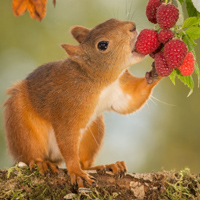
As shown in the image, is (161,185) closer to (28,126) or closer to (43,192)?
(43,192)

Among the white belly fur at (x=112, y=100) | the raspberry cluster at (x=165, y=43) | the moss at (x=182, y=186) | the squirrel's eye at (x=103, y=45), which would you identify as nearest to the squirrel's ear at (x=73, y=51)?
the squirrel's eye at (x=103, y=45)

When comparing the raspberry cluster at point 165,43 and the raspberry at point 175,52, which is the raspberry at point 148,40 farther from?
the raspberry at point 175,52

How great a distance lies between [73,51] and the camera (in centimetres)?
280

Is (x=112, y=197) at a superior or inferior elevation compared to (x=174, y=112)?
superior

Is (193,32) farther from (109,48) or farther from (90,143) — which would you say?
(90,143)

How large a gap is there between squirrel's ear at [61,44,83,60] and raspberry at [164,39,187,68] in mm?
712

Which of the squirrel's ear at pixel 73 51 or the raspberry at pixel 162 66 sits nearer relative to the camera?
the raspberry at pixel 162 66

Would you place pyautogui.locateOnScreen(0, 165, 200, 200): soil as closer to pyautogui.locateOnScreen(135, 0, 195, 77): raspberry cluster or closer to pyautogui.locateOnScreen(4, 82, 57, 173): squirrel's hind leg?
pyautogui.locateOnScreen(4, 82, 57, 173): squirrel's hind leg

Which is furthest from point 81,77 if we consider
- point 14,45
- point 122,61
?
point 14,45

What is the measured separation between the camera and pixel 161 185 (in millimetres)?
2637

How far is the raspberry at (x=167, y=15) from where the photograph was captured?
2176 millimetres

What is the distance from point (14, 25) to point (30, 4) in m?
3.18

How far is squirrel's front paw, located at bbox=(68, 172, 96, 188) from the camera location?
2576 mm

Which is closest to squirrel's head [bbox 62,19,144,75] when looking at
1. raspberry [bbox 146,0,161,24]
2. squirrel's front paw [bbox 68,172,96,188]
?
raspberry [bbox 146,0,161,24]
